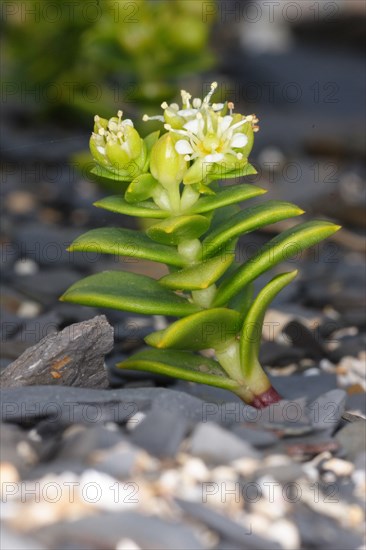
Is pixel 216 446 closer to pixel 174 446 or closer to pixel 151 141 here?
pixel 174 446

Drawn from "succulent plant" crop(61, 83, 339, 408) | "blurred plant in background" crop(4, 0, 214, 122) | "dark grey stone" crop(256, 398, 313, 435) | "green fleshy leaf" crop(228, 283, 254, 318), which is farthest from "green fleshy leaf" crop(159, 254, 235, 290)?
"blurred plant in background" crop(4, 0, 214, 122)

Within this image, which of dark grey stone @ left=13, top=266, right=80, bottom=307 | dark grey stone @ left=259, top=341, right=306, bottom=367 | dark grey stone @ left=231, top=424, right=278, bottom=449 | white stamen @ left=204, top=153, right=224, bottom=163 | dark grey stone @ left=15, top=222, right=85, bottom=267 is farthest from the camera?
dark grey stone @ left=15, top=222, right=85, bottom=267

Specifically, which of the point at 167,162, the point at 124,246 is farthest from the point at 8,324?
the point at 167,162

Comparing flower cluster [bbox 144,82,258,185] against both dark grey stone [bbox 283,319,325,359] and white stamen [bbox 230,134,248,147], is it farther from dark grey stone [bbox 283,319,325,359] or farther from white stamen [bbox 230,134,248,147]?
dark grey stone [bbox 283,319,325,359]

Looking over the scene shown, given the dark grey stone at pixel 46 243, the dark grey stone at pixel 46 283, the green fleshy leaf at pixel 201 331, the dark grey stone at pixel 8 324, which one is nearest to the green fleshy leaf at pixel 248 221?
the green fleshy leaf at pixel 201 331

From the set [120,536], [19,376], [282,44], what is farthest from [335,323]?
[282,44]
